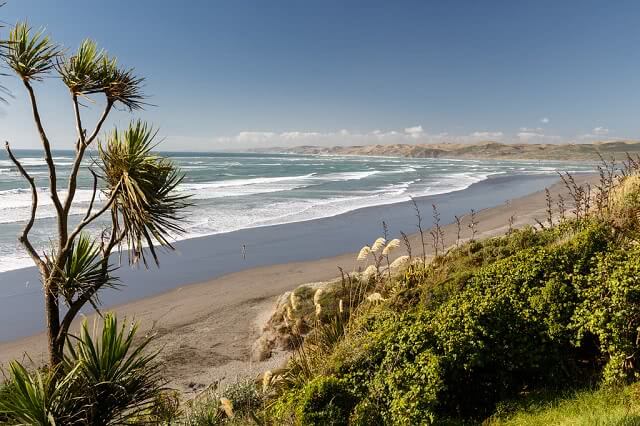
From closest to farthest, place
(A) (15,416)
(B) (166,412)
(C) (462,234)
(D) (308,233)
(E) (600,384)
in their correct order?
(A) (15,416) < (E) (600,384) < (B) (166,412) < (C) (462,234) < (D) (308,233)

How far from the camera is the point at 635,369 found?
→ 388 cm

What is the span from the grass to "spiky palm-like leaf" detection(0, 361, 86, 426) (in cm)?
385

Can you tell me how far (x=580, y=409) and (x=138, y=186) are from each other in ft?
15.9

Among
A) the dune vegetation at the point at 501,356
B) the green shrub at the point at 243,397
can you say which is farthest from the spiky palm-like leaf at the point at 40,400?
the green shrub at the point at 243,397

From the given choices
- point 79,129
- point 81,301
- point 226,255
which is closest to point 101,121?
point 79,129

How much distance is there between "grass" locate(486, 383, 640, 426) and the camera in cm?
333

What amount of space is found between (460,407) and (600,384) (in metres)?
1.31

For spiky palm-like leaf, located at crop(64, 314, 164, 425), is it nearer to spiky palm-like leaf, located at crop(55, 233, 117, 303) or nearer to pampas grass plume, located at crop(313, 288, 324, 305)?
spiky palm-like leaf, located at crop(55, 233, 117, 303)

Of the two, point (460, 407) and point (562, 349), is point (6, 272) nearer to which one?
point (460, 407)

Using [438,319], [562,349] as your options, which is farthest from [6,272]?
[562,349]

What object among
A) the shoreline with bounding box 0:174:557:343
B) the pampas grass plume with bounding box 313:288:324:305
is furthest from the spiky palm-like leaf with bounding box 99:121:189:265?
the shoreline with bounding box 0:174:557:343

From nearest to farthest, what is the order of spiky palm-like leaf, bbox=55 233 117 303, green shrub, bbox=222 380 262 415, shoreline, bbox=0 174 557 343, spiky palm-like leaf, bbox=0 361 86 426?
spiky palm-like leaf, bbox=0 361 86 426 < spiky palm-like leaf, bbox=55 233 117 303 < green shrub, bbox=222 380 262 415 < shoreline, bbox=0 174 557 343

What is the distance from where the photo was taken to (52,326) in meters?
4.16

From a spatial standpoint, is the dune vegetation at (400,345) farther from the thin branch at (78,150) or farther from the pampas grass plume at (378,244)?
the pampas grass plume at (378,244)
